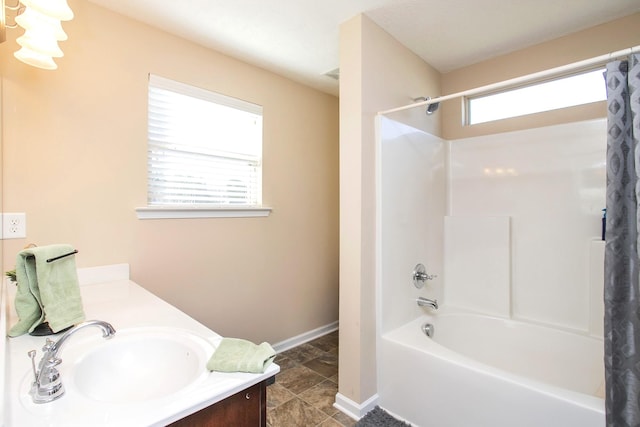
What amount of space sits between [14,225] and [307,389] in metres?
1.91

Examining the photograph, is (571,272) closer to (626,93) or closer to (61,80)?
Answer: (626,93)

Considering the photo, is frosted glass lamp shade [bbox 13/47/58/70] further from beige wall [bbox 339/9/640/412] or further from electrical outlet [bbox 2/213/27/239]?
beige wall [bbox 339/9/640/412]

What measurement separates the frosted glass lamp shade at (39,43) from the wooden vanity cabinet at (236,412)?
62.7 inches

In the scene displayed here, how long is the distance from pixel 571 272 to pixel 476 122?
1.32 m

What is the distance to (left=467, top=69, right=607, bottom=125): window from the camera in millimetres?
2137

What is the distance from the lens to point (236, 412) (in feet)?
2.79

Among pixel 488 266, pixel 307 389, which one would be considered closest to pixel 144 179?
pixel 307 389

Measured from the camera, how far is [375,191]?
201 cm

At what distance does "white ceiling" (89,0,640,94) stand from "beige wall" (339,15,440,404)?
0.19 metres

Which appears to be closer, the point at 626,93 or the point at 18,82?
the point at 626,93

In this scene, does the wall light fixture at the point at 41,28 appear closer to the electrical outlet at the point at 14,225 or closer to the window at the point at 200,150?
the window at the point at 200,150

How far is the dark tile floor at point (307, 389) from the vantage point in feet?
6.14

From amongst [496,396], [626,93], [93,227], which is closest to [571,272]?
[496,396]

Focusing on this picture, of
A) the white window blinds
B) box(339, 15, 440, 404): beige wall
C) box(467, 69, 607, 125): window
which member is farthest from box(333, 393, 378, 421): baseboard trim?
box(467, 69, 607, 125): window
